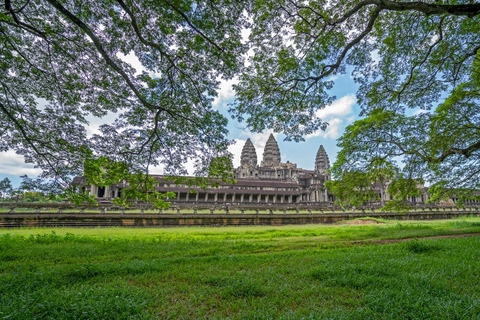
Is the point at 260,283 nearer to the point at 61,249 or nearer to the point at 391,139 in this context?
the point at 61,249

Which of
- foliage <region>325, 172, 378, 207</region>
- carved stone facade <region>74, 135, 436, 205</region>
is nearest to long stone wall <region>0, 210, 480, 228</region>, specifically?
foliage <region>325, 172, 378, 207</region>

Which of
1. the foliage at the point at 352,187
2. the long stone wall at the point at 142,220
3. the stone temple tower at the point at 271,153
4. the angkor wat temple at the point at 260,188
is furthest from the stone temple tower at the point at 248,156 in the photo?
the foliage at the point at 352,187

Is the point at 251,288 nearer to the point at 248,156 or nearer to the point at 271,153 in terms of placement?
the point at 248,156

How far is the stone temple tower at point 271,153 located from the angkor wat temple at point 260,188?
3633 mm

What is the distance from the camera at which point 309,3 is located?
690cm

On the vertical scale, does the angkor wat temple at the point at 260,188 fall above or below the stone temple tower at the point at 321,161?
below

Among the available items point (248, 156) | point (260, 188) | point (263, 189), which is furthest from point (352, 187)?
point (248, 156)

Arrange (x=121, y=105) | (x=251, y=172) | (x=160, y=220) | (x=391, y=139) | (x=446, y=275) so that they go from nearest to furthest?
(x=446, y=275) → (x=121, y=105) → (x=391, y=139) → (x=160, y=220) → (x=251, y=172)

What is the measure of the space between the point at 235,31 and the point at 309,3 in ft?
7.68

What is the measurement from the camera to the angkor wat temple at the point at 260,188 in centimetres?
4428

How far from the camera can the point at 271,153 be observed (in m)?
85.3

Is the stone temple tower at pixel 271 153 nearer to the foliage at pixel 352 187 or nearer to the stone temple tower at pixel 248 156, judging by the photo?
the stone temple tower at pixel 248 156

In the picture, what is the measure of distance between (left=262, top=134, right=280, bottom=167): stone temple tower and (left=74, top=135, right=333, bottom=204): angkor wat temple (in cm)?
363

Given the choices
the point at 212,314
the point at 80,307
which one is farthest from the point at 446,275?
the point at 80,307
